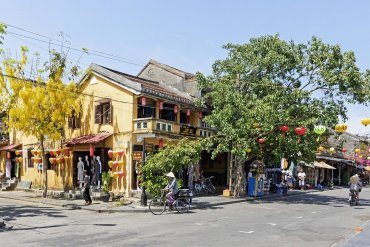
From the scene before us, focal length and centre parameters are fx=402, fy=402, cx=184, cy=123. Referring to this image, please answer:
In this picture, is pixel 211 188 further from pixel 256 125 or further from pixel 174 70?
pixel 174 70

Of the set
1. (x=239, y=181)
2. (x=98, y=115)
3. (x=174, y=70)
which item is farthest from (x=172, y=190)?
(x=174, y=70)

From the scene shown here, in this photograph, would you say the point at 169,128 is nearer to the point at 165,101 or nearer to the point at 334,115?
the point at 165,101

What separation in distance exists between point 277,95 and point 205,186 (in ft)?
27.4

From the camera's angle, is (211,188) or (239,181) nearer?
(239,181)

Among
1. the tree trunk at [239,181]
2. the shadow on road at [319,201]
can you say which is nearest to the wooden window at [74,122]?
the tree trunk at [239,181]

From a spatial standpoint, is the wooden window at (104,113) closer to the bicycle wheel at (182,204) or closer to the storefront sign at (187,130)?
the storefront sign at (187,130)

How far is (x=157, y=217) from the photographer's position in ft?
55.1

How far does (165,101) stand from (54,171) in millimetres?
9858

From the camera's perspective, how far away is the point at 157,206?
19.8 metres

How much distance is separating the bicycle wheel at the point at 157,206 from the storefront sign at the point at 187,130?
256 inches

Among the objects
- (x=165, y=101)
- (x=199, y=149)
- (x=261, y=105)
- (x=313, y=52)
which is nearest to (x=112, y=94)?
(x=165, y=101)

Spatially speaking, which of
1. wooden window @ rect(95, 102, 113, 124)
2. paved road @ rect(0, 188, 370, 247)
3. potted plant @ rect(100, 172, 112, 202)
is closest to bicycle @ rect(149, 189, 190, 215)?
paved road @ rect(0, 188, 370, 247)

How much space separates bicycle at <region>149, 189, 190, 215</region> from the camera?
1861 cm

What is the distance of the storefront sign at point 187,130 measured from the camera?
2598cm
